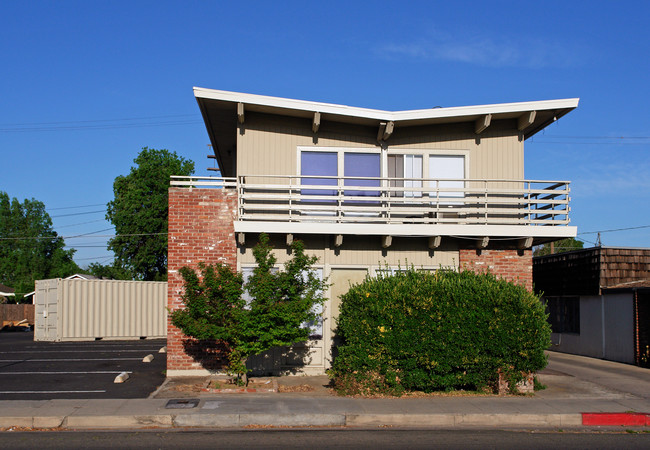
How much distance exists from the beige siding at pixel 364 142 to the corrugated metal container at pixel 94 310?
15.3 meters

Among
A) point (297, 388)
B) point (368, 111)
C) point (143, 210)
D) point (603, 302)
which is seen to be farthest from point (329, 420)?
point (143, 210)

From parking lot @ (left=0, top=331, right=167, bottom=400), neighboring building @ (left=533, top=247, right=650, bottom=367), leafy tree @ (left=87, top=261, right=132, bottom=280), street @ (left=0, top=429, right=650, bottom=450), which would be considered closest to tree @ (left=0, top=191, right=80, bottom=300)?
leafy tree @ (left=87, top=261, right=132, bottom=280)

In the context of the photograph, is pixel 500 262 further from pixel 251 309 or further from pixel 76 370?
pixel 76 370

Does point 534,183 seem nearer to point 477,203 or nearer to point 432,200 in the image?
point 477,203

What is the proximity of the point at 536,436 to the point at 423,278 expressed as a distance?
4.40 meters

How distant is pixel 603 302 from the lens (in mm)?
20719

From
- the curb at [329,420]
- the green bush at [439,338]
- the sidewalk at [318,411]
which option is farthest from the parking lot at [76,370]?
the green bush at [439,338]

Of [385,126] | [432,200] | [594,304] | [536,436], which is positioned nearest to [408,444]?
[536,436]

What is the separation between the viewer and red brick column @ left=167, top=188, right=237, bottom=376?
1520 cm

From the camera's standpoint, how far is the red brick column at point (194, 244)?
49.9 ft

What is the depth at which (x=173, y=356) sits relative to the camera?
1518cm

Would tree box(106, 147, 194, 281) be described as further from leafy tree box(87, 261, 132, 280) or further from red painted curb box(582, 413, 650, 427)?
red painted curb box(582, 413, 650, 427)

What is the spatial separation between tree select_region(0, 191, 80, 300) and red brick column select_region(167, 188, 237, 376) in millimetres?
66669

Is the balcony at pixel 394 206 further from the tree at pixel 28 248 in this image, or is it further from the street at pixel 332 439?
the tree at pixel 28 248
